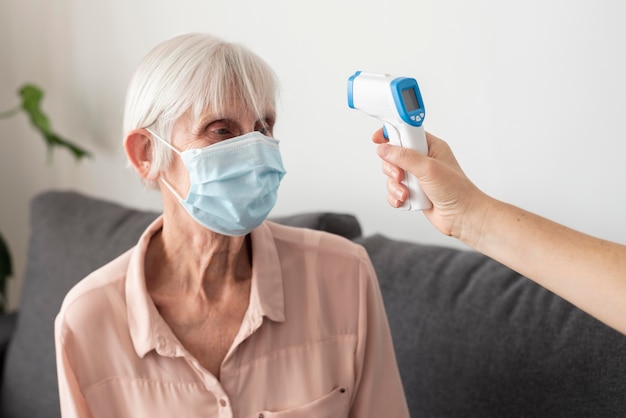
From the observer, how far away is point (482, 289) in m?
1.62

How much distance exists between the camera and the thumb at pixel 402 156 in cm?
113

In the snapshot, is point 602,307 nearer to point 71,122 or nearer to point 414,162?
point 414,162

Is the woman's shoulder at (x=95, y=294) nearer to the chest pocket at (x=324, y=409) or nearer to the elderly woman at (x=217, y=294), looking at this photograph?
the elderly woman at (x=217, y=294)

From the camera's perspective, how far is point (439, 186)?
1.12 meters

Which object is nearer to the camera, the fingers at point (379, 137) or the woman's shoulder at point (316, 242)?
the fingers at point (379, 137)

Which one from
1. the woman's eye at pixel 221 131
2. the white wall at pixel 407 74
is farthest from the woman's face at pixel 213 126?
the white wall at pixel 407 74

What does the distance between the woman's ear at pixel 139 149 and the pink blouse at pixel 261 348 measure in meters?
0.14

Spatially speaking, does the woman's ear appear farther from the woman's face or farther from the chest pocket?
the chest pocket

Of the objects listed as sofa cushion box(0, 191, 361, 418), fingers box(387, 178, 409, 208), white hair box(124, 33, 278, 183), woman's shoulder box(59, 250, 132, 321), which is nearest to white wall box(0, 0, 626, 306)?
sofa cushion box(0, 191, 361, 418)

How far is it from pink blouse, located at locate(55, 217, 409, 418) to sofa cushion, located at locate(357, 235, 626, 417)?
5.7 inches

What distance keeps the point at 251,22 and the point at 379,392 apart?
3.62 ft

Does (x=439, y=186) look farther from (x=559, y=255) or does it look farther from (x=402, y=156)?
(x=559, y=255)

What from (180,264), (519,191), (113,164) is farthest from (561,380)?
(113,164)

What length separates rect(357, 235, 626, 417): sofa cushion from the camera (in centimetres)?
145
